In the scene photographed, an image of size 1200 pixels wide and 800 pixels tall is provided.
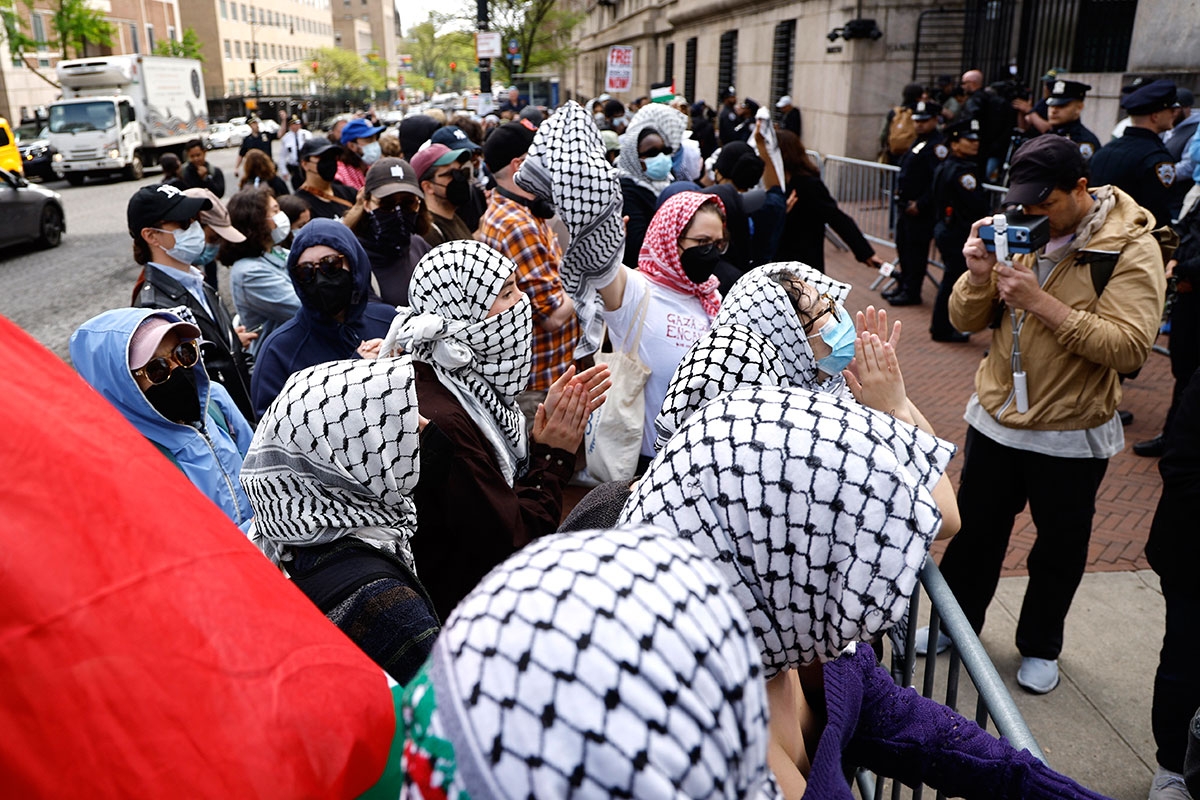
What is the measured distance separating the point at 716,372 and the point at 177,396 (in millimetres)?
1771

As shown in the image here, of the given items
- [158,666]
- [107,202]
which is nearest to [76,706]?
[158,666]

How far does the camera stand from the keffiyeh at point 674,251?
12.3ft

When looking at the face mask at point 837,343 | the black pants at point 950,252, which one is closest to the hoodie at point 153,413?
the face mask at point 837,343

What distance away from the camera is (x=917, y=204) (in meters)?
9.24

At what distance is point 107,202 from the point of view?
76.4 feet

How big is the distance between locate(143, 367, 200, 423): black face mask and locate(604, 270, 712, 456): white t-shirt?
1568mm

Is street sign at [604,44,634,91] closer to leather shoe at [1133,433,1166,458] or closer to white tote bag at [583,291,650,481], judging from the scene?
leather shoe at [1133,433,1166,458]

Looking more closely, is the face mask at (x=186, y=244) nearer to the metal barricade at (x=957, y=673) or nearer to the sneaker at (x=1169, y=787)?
the metal barricade at (x=957, y=673)

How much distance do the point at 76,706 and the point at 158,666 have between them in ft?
0.24

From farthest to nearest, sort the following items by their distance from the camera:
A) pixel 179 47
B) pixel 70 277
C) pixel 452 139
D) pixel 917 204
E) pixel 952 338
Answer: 1. pixel 179 47
2. pixel 70 277
3. pixel 917 204
4. pixel 952 338
5. pixel 452 139

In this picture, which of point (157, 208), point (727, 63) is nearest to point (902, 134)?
point (157, 208)

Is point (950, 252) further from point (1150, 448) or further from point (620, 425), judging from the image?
point (620, 425)

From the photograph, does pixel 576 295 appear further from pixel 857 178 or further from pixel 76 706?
pixel 857 178

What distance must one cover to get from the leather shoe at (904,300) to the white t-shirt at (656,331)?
718cm
